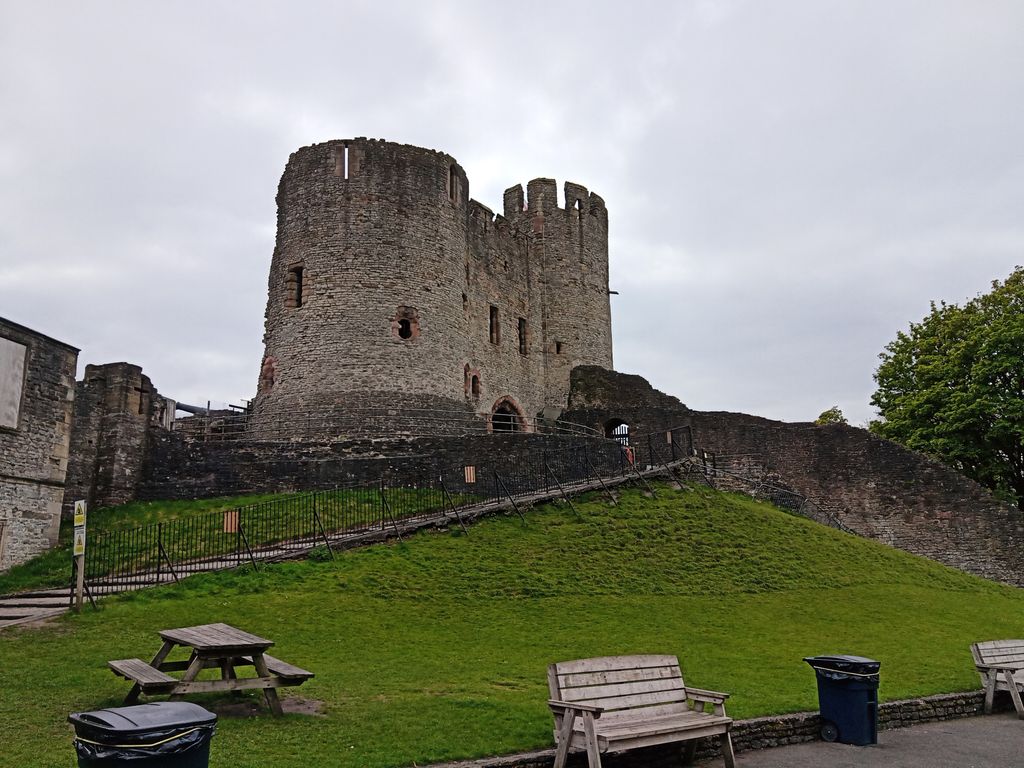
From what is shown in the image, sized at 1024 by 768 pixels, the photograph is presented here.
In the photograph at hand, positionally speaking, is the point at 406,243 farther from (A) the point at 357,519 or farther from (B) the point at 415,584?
(B) the point at 415,584

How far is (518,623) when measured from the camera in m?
13.8

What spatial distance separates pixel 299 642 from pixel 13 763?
5.67 metres

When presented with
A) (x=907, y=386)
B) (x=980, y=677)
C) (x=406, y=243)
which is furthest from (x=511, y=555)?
(x=907, y=386)

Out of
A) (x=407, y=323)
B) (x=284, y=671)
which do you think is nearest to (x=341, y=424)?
(x=407, y=323)

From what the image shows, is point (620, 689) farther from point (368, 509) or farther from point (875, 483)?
point (875, 483)

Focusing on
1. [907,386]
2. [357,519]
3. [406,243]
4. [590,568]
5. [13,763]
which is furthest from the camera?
[907,386]

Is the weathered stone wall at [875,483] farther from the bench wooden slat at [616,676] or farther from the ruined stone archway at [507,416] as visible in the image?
the bench wooden slat at [616,676]

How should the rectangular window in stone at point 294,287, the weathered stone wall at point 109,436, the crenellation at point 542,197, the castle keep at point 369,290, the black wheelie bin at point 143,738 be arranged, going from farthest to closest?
the crenellation at point 542,197, the rectangular window in stone at point 294,287, the castle keep at point 369,290, the weathered stone wall at point 109,436, the black wheelie bin at point 143,738

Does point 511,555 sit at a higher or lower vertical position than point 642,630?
higher

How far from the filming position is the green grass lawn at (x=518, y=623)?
7844 millimetres

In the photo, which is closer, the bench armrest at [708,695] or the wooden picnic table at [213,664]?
the bench armrest at [708,695]

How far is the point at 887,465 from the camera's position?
2916cm

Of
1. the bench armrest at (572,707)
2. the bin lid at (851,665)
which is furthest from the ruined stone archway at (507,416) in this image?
the bench armrest at (572,707)

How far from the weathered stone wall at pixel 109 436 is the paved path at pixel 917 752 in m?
19.2
